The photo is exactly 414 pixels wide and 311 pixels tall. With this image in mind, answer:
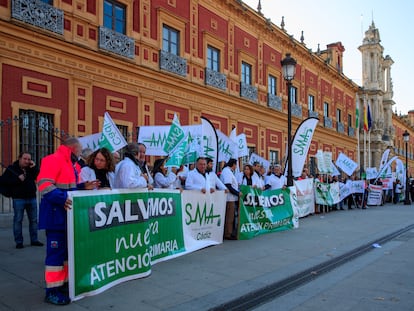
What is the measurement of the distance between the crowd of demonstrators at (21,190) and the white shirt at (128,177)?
2740 millimetres

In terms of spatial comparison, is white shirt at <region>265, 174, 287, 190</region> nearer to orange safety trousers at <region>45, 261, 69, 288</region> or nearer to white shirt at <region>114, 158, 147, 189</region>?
white shirt at <region>114, 158, 147, 189</region>

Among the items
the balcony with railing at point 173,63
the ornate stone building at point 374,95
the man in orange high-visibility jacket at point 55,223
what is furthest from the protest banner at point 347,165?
the ornate stone building at point 374,95

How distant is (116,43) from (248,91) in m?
9.29

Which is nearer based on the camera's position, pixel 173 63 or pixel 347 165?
pixel 173 63

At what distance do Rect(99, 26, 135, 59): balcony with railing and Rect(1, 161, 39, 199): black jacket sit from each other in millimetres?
6838

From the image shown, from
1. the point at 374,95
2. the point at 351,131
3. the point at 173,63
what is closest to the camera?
the point at 173,63

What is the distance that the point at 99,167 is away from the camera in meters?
5.36

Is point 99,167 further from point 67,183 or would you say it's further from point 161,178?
point 161,178

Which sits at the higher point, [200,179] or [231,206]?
[200,179]

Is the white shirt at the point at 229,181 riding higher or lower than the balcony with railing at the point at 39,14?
lower

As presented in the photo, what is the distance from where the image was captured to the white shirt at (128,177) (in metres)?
5.97

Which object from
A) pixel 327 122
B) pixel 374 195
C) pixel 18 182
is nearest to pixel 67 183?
pixel 18 182

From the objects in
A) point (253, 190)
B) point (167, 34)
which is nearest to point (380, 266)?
point (253, 190)

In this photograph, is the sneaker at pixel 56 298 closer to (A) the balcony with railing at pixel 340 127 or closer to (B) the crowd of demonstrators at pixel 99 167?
(B) the crowd of demonstrators at pixel 99 167
